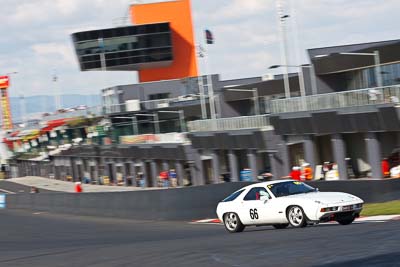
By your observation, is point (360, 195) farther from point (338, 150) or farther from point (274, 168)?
point (274, 168)

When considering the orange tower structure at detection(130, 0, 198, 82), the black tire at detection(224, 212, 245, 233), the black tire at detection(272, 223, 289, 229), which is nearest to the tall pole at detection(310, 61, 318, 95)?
the black tire at detection(224, 212, 245, 233)

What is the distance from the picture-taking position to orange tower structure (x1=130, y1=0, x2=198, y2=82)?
100688mm

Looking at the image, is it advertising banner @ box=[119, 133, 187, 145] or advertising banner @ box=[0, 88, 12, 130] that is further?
advertising banner @ box=[0, 88, 12, 130]

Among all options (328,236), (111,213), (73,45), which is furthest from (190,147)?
(328,236)

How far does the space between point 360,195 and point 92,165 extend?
68.1m

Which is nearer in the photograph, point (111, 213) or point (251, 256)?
point (251, 256)

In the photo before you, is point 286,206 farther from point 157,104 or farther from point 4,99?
point 4,99

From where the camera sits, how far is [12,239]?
83.9 ft

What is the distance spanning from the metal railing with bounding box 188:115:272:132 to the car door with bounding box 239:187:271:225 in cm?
2745

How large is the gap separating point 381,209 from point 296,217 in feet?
20.9

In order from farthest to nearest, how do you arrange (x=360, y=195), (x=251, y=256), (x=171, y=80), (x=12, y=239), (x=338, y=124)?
(x=171, y=80), (x=338, y=124), (x=360, y=195), (x=12, y=239), (x=251, y=256)

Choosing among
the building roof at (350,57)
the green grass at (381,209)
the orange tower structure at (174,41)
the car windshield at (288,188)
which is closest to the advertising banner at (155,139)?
the building roof at (350,57)

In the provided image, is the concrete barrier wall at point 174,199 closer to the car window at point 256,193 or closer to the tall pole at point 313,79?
the car window at point 256,193

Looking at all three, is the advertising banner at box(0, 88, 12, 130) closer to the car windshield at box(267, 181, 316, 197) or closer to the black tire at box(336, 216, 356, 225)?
the car windshield at box(267, 181, 316, 197)
